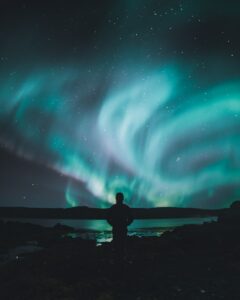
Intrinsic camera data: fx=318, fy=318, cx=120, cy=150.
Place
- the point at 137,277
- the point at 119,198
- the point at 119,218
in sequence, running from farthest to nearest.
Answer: the point at 137,277 → the point at 119,198 → the point at 119,218

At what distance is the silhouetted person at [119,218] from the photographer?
497 inches

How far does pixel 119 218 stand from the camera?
41.5 ft

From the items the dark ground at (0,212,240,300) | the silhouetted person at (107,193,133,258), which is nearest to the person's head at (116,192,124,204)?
the silhouetted person at (107,193,133,258)

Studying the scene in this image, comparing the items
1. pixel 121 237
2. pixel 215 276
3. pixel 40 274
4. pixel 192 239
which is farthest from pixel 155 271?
pixel 192 239

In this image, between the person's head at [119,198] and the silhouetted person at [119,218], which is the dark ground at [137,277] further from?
the person's head at [119,198]

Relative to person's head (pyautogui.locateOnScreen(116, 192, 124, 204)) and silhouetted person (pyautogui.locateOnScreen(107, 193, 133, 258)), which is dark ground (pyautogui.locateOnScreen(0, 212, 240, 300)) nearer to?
silhouetted person (pyautogui.locateOnScreen(107, 193, 133, 258))

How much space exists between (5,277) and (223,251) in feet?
48.2

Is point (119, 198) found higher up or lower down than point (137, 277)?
higher up

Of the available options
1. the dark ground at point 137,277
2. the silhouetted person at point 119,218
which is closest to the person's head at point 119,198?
the silhouetted person at point 119,218

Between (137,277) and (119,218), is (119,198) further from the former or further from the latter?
Answer: (137,277)

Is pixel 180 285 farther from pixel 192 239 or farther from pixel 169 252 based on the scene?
A: pixel 192 239

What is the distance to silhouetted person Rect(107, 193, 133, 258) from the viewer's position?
1262 centimetres

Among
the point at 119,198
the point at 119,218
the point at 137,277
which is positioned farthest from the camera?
the point at 137,277

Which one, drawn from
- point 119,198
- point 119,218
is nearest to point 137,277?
point 119,218
